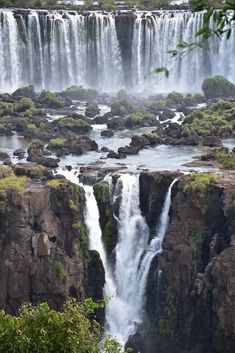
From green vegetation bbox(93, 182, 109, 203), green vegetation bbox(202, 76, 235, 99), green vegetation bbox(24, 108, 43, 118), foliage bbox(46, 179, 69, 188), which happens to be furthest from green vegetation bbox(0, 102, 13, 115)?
green vegetation bbox(93, 182, 109, 203)

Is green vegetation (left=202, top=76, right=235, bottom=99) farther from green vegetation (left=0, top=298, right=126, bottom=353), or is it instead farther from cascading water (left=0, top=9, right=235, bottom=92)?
green vegetation (left=0, top=298, right=126, bottom=353)

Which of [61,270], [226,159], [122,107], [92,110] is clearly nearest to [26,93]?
[92,110]

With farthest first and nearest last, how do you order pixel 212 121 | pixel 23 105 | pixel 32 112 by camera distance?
pixel 23 105, pixel 32 112, pixel 212 121

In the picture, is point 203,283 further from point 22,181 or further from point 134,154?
point 134,154

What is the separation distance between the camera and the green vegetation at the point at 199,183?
3192 centimetres

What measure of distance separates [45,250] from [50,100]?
85.6ft

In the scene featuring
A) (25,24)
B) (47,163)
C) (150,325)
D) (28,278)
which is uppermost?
(25,24)

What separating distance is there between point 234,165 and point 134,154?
636cm

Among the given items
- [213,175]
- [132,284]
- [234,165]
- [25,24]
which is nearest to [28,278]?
[132,284]

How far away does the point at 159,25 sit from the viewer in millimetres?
66000

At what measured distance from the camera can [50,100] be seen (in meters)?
55.6

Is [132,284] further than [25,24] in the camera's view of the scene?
No

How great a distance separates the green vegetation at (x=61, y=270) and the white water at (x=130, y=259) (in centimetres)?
252

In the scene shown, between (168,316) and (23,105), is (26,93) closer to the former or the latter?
(23,105)
